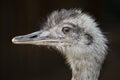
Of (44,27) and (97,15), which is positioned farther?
(97,15)

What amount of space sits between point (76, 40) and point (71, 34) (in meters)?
0.07

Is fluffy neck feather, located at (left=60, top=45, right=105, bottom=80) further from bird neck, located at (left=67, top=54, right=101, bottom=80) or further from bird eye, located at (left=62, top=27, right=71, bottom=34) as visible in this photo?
bird eye, located at (left=62, top=27, right=71, bottom=34)

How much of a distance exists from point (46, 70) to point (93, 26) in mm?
2671

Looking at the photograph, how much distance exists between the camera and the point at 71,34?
5055mm

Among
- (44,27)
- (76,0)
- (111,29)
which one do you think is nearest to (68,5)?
(76,0)

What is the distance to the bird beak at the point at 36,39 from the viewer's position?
490 cm

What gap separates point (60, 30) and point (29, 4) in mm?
2454

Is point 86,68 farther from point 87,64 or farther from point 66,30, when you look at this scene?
point 66,30

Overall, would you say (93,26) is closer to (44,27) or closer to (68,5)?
(44,27)

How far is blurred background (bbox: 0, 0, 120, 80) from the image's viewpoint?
24.8 feet

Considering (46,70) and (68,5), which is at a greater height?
(68,5)

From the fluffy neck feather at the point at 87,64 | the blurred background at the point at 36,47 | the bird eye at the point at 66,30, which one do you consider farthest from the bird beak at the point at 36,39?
the blurred background at the point at 36,47

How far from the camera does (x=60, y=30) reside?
16.8 ft

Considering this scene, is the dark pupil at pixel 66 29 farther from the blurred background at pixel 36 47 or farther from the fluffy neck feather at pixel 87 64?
the blurred background at pixel 36 47
